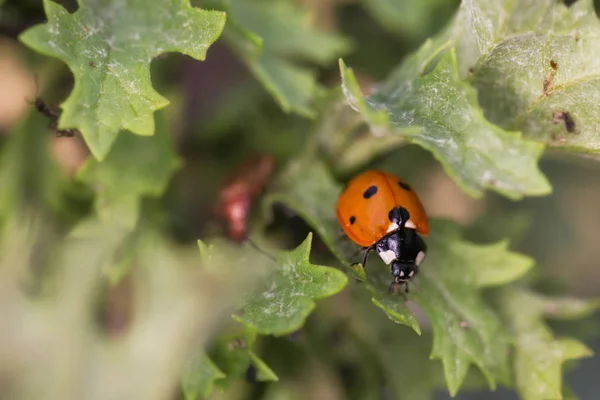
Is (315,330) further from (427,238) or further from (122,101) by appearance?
(122,101)

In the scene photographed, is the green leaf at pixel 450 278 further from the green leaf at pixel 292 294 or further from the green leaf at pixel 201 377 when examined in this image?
the green leaf at pixel 201 377

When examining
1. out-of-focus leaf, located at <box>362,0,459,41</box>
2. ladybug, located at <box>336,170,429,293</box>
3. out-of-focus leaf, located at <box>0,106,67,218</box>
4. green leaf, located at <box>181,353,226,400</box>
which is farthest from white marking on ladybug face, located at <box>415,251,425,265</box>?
out-of-focus leaf, located at <box>0,106,67,218</box>

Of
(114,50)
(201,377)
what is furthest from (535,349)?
(114,50)

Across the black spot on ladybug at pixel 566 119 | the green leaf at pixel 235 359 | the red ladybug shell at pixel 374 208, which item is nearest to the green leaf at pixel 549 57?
the black spot on ladybug at pixel 566 119

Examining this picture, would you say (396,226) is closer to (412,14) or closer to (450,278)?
(450,278)

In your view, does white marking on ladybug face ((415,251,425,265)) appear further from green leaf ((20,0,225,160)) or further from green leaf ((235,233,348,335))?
green leaf ((20,0,225,160))

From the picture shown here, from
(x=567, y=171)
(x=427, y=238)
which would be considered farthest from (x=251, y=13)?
(x=567, y=171)
